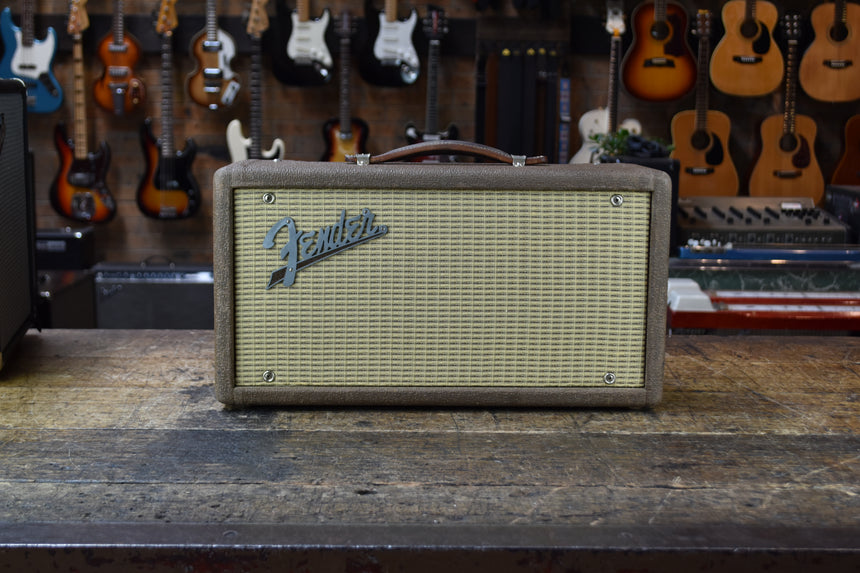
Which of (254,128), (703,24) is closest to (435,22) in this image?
(254,128)

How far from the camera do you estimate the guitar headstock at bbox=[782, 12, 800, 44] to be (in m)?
3.88

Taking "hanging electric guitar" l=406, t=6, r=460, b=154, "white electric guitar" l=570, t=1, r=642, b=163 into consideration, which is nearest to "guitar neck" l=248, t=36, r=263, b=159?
"hanging electric guitar" l=406, t=6, r=460, b=154

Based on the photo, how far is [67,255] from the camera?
3441mm

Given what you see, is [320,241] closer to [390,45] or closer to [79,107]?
[390,45]

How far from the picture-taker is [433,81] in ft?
13.2

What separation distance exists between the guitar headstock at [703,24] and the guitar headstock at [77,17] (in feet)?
8.86

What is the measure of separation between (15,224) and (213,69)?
303cm

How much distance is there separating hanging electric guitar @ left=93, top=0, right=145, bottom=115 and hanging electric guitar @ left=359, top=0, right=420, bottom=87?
1037mm

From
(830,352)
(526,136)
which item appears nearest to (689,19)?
(526,136)

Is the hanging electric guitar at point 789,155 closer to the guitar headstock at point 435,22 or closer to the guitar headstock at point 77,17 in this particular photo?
the guitar headstock at point 435,22

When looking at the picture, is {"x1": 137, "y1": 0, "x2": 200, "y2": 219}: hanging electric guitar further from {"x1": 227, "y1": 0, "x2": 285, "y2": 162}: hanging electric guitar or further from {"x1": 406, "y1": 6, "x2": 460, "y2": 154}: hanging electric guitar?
{"x1": 406, "y1": 6, "x2": 460, "y2": 154}: hanging electric guitar

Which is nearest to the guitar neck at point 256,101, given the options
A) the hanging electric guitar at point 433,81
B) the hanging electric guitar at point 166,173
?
the hanging electric guitar at point 166,173

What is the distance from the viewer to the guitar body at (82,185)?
4.02 meters

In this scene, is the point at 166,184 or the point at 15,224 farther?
the point at 166,184
